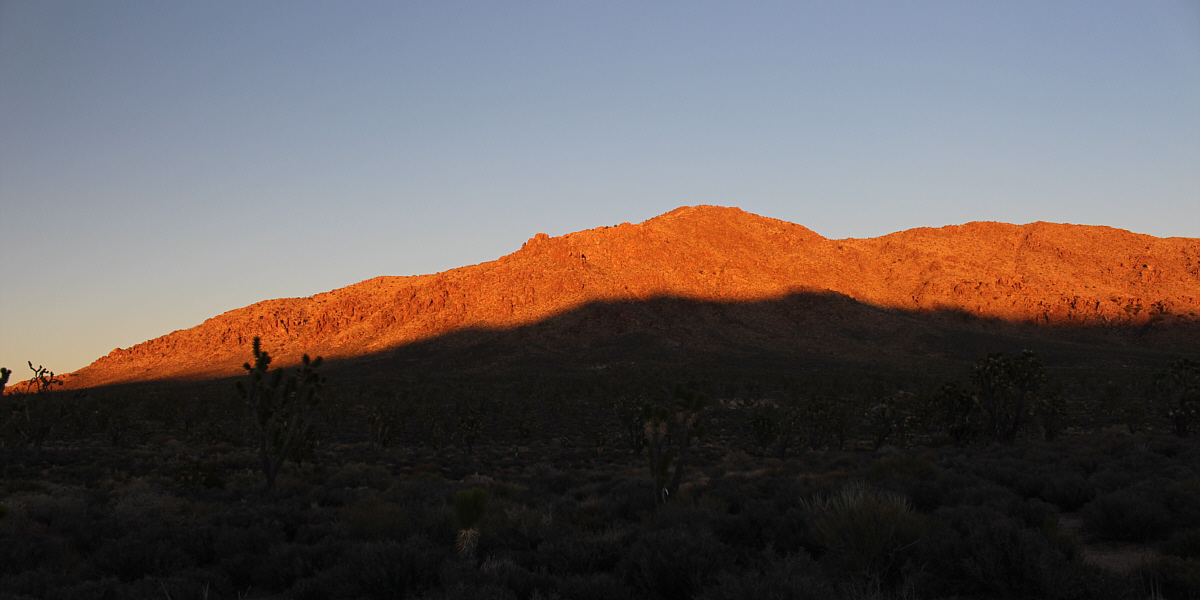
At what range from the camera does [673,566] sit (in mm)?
7344

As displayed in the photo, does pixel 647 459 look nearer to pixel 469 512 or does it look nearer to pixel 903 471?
pixel 903 471

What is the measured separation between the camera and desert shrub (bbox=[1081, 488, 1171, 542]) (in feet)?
29.2

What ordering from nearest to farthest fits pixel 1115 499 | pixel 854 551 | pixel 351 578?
pixel 854 551, pixel 351 578, pixel 1115 499

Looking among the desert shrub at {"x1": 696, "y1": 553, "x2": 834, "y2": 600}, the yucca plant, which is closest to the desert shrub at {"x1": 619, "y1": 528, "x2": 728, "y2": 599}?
the desert shrub at {"x1": 696, "y1": 553, "x2": 834, "y2": 600}

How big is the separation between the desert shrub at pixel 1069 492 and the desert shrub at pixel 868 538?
5232 millimetres

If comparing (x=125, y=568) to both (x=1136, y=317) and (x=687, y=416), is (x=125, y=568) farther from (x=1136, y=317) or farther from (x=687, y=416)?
(x=1136, y=317)

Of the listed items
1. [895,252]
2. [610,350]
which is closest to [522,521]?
[610,350]

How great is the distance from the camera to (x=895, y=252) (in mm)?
105125

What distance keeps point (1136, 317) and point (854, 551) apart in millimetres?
96448

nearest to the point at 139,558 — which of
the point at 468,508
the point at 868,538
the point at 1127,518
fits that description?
the point at 468,508

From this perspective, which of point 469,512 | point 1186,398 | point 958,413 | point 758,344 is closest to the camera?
point 469,512

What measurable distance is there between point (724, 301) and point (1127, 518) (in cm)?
7891

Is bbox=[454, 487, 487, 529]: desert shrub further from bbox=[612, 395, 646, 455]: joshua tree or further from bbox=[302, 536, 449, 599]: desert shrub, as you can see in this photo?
bbox=[612, 395, 646, 455]: joshua tree

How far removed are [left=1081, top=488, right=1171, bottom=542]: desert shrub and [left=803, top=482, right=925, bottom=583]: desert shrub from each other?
3150mm
